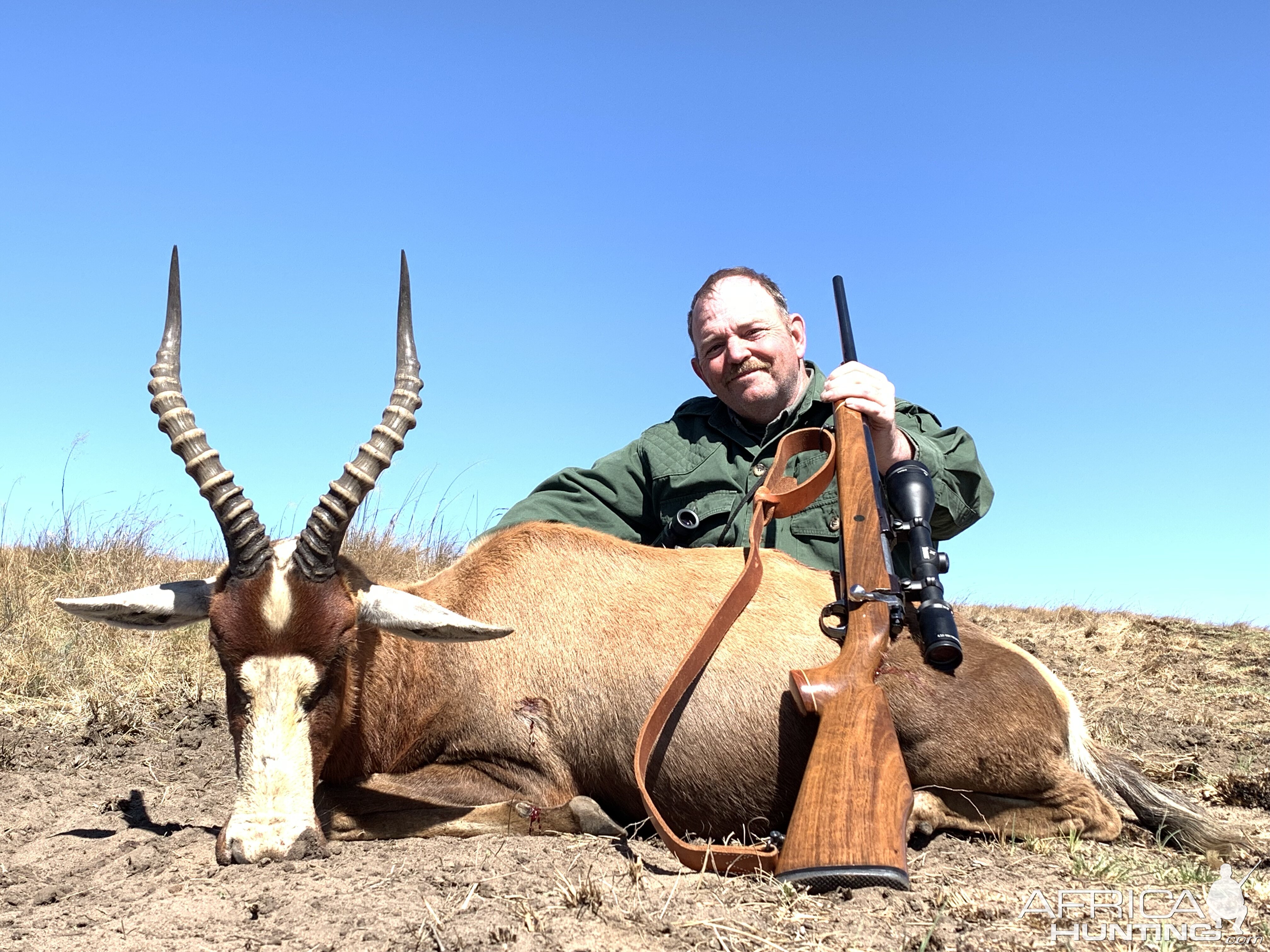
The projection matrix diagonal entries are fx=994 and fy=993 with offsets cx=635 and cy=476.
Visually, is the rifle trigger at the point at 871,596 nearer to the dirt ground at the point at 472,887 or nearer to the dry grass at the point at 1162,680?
the dirt ground at the point at 472,887

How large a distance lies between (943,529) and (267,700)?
4.10m

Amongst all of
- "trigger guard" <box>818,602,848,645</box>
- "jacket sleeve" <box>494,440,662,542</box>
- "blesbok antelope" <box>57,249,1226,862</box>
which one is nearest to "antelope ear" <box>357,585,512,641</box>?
"blesbok antelope" <box>57,249,1226,862</box>

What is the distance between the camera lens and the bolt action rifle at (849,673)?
3246 millimetres

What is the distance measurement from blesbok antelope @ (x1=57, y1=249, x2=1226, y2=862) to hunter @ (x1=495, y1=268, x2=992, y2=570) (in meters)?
1.38

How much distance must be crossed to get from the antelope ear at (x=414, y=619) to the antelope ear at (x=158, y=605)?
692 mm

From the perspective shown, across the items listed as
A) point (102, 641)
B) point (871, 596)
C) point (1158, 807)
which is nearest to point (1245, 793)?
point (1158, 807)

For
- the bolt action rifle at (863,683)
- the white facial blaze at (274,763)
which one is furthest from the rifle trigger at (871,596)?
the white facial blaze at (274,763)

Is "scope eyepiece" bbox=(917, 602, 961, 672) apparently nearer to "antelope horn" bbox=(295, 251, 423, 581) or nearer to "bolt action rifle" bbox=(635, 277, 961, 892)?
"bolt action rifle" bbox=(635, 277, 961, 892)

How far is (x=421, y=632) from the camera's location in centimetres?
432

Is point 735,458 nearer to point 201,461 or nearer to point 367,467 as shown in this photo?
point 367,467

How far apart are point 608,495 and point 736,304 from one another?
1.53 m

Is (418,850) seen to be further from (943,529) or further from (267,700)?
(943,529)

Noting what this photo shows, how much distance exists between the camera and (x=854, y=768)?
11.1 ft

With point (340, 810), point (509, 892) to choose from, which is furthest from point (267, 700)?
point (509, 892)
